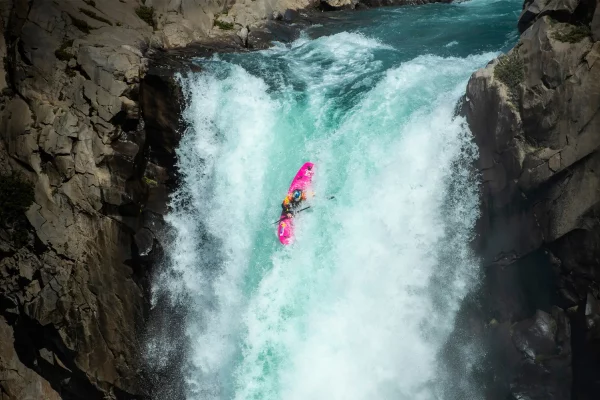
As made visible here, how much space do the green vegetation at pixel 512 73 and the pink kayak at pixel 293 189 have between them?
636 centimetres

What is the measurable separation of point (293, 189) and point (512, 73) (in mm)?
7355

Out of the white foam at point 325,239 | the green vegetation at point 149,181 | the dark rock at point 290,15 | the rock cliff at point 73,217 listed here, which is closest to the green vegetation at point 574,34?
the white foam at point 325,239

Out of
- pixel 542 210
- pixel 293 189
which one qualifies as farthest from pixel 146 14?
pixel 542 210

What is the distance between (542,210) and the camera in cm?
1348

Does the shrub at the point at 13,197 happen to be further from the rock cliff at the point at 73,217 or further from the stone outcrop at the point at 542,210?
the stone outcrop at the point at 542,210

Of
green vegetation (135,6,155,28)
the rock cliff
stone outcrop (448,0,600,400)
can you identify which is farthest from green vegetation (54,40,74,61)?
stone outcrop (448,0,600,400)

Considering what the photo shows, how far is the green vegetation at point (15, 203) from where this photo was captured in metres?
14.8

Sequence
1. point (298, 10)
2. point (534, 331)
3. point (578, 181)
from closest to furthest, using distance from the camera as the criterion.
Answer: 1. point (578, 181)
2. point (534, 331)
3. point (298, 10)

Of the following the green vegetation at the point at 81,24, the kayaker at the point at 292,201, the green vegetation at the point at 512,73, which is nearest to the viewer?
the green vegetation at the point at 512,73

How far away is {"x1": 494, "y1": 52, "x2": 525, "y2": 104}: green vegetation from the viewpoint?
14094 millimetres

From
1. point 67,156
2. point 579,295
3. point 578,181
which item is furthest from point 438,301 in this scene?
point 67,156

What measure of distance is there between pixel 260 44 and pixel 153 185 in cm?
988

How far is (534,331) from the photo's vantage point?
1379cm

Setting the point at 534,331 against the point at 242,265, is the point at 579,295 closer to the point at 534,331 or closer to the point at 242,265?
the point at 534,331
